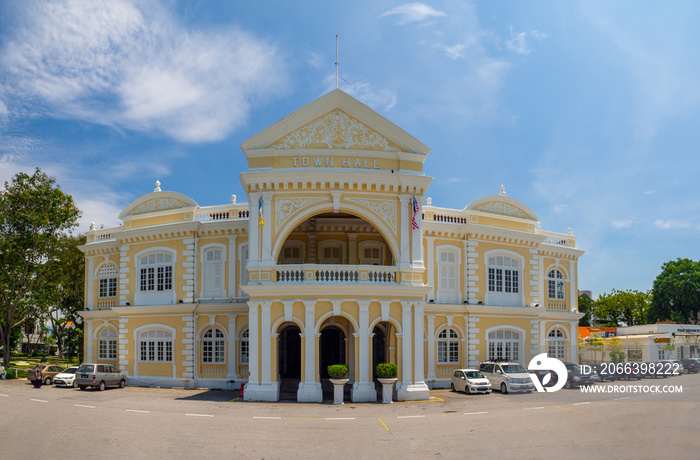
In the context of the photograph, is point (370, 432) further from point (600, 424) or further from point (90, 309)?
point (90, 309)

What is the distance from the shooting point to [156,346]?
3656 cm

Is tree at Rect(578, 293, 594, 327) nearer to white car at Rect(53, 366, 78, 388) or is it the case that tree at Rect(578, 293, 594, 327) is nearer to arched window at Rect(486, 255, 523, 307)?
arched window at Rect(486, 255, 523, 307)

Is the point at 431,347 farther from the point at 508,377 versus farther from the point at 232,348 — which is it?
the point at 232,348

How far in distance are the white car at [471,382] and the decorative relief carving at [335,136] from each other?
12.2 metres

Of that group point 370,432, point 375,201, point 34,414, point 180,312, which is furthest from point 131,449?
point 180,312

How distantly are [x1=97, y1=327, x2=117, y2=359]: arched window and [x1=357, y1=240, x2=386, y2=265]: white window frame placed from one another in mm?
16490

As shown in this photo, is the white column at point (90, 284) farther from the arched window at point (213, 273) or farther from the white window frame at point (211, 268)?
the arched window at point (213, 273)

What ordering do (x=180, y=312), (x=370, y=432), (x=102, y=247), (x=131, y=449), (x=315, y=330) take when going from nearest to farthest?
(x=131, y=449)
(x=370, y=432)
(x=315, y=330)
(x=180, y=312)
(x=102, y=247)

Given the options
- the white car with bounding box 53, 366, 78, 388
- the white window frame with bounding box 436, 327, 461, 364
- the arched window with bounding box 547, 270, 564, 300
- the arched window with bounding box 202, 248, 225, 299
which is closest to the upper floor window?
the arched window with bounding box 202, 248, 225, 299

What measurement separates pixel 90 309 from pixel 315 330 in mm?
19762

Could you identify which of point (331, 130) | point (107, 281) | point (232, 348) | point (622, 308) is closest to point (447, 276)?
point (331, 130)

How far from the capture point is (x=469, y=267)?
36688 millimetres

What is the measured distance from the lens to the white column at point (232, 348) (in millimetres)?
34897

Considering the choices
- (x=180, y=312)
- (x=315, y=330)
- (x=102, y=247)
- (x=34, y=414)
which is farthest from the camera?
(x=102, y=247)
